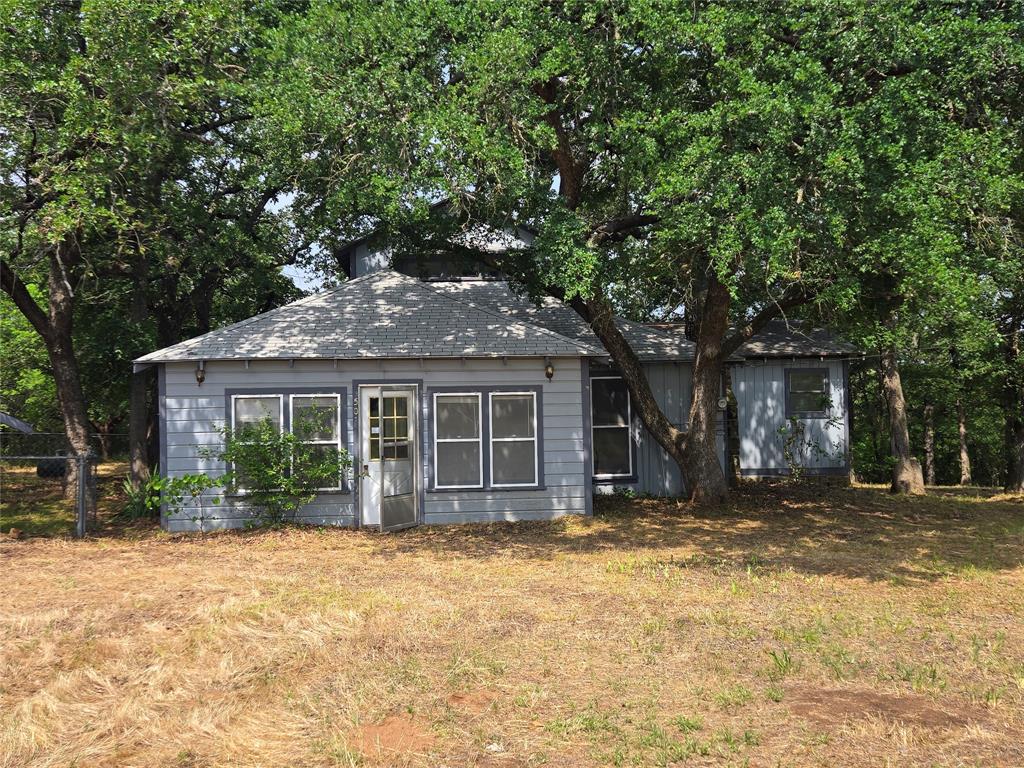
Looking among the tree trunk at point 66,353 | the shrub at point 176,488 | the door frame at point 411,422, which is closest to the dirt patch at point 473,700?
the door frame at point 411,422

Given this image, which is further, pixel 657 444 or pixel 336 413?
pixel 657 444

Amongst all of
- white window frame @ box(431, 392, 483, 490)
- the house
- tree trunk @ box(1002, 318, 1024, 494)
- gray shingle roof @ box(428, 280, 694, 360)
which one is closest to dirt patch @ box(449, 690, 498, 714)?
the house

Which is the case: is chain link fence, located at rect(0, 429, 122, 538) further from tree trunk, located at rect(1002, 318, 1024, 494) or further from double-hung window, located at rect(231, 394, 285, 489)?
tree trunk, located at rect(1002, 318, 1024, 494)

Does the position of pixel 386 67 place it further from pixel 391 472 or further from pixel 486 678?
pixel 486 678

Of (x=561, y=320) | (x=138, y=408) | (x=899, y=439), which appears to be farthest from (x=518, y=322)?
(x=899, y=439)

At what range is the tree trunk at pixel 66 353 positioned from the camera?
1411 centimetres

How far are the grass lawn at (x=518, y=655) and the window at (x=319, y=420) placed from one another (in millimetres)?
2454

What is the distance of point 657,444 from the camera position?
1580 centimetres

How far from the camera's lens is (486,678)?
5.62 metres

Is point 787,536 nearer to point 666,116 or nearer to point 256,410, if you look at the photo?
point 666,116

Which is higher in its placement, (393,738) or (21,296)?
(21,296)

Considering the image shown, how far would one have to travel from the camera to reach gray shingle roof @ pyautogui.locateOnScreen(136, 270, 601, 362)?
41.7 ft

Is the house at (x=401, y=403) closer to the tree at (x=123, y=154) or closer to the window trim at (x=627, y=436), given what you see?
the window trim at (x=627, y=436)

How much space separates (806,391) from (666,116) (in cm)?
1003
